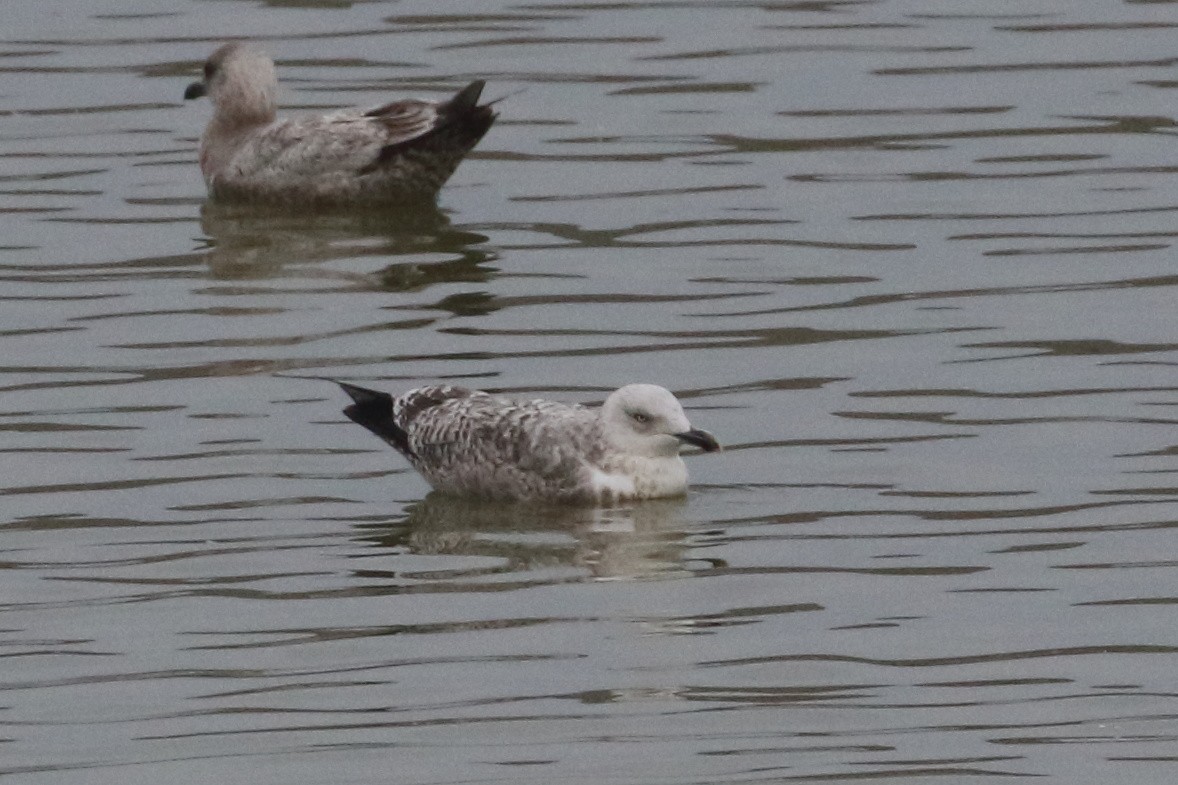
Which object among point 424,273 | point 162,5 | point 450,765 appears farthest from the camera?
→ point 162,5

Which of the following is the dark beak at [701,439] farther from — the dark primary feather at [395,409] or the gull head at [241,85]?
the gull head at [241,85]

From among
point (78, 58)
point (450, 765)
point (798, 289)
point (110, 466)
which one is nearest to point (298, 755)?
point (450, 765)

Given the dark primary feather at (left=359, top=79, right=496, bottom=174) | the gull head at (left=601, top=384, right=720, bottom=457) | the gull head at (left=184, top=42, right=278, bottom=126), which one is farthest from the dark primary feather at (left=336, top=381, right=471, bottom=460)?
the gull head at (left=184, top=42, right=278, bottom=126)

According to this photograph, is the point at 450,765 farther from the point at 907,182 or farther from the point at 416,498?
the point at 907,182

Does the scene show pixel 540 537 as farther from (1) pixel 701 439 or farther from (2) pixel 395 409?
(2) pixel 395 409

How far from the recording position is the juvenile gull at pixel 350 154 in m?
16.9

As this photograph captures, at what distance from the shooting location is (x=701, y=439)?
11.3 metres

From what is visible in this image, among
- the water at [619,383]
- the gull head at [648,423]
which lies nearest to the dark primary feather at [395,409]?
the water at [619,383]

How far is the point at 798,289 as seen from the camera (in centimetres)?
1469

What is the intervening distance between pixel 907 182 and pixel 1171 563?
21.7 ft

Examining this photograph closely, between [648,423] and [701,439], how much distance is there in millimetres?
303

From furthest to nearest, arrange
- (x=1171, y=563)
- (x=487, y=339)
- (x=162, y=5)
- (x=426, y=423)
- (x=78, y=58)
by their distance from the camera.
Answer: (x=162, y=5), (x=78, y=58), (x=487, y=339), (x=426, y=423), (x=1171, y=563)

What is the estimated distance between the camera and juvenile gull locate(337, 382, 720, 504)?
1153 cm

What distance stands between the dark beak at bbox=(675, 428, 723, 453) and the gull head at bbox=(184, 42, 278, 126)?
6944 mm
